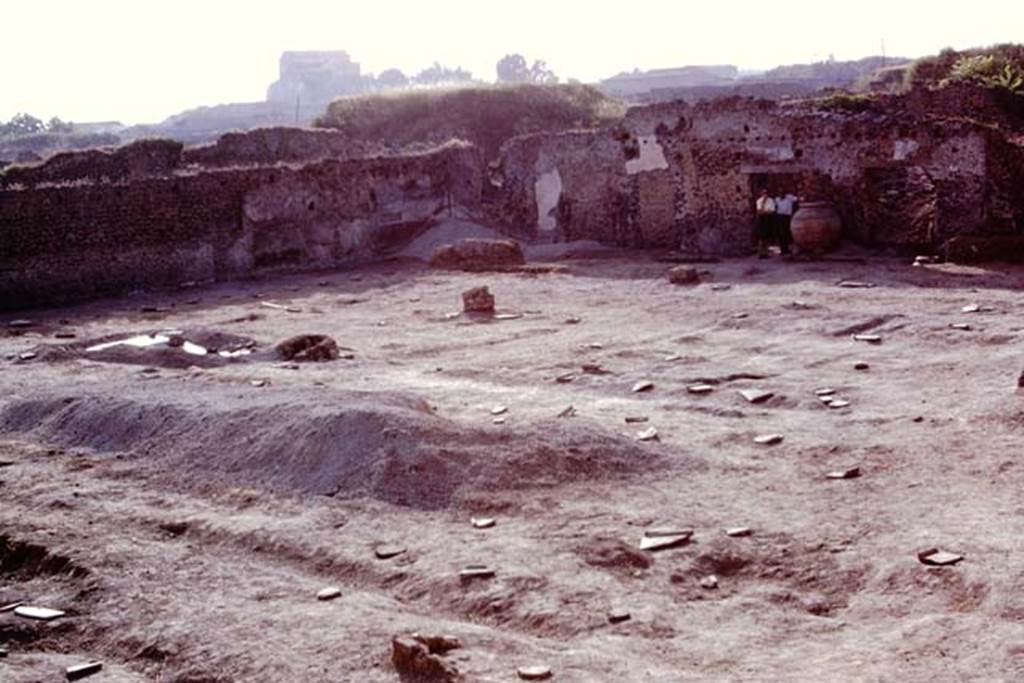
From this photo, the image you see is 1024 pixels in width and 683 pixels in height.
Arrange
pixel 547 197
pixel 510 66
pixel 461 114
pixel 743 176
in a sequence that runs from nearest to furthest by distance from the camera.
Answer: pixel 743 176
pixel 547 197
pixel 461 114
pixel 510 66

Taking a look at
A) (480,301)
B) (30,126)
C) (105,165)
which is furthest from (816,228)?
(30,126)

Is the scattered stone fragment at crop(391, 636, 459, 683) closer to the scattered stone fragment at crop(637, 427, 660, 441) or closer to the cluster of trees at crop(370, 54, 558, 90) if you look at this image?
the scattered stone fragment at crop(637, 427, 660, 441)

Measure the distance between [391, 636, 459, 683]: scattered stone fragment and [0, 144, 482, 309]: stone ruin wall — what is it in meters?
15.0

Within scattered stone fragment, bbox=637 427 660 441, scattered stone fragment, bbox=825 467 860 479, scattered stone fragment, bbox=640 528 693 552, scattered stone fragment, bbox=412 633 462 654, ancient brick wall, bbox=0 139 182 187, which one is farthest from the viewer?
ancient brick wall, bbox=0 139 182 187

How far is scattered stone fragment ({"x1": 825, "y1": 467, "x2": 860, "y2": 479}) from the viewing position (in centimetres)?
739

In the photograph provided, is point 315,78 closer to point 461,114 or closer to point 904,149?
point 461,114

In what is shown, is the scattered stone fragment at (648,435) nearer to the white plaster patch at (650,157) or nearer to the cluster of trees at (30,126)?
the white plaster patch at (650,157)

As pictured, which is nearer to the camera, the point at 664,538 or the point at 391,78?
the point at 664,538

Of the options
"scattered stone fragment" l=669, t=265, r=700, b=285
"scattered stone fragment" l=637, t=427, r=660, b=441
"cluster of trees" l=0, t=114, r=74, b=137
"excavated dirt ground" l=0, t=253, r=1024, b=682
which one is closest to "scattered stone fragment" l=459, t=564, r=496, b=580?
"excavated dirt ground" l=0, t=253, r=1024, b=682

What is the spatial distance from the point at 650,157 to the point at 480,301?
6.44m

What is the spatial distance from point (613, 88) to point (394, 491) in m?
69.7

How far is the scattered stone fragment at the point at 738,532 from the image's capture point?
653 cm

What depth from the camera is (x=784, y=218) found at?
18781mm

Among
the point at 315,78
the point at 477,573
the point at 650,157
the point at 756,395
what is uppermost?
the point at 315,78
